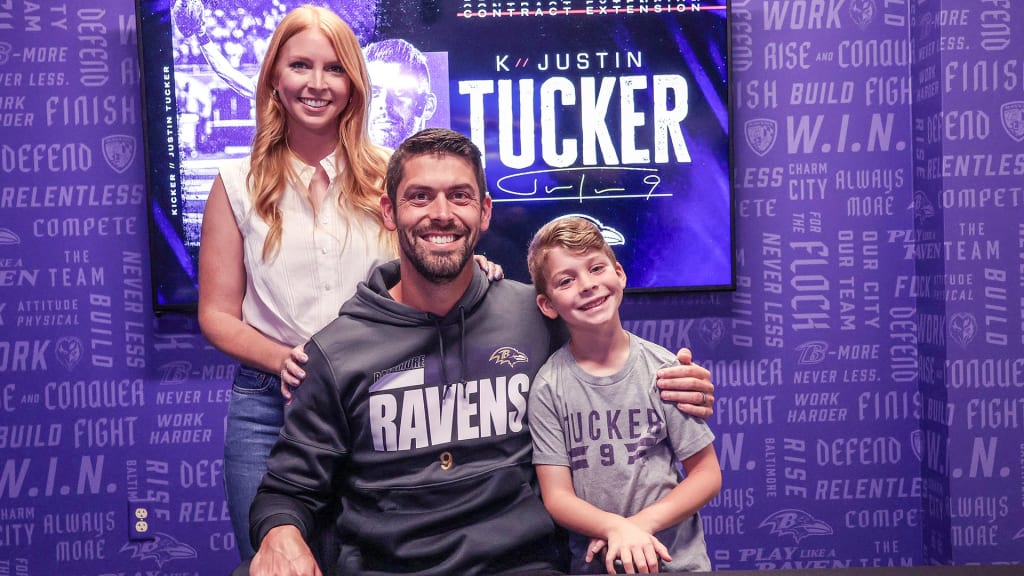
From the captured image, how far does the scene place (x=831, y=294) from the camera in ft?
10.1

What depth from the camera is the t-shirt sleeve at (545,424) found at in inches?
62.8

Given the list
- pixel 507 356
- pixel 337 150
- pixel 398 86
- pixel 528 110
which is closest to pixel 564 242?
pixel 507 356

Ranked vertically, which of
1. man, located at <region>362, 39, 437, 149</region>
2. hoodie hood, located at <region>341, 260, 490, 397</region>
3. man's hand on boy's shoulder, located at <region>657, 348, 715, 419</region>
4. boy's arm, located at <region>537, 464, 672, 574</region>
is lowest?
boy's arm, located at <region>537, 464, 672, 574</region>

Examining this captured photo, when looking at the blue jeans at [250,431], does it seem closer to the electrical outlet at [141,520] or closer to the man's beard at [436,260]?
the man's beard at [436,260]

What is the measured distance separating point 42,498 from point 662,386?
249cm

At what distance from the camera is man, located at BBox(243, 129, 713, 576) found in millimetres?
1557

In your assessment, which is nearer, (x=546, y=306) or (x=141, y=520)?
(x=546, y=306)

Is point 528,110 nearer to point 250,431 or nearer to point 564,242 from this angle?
point 564,242

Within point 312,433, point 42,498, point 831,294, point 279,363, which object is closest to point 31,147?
point 42,498

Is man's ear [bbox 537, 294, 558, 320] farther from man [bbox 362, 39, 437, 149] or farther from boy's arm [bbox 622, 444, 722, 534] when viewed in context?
man [bbox 362, 39, 437, 149]

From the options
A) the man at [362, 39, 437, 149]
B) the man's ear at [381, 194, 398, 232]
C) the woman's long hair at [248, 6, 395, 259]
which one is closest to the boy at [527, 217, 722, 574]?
the man's ear at [381, 194, 398, 232]

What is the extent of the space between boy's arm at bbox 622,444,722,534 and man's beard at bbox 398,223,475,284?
0.58 meters

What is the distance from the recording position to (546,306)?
67.6 inches

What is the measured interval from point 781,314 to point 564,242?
1.69 metres
